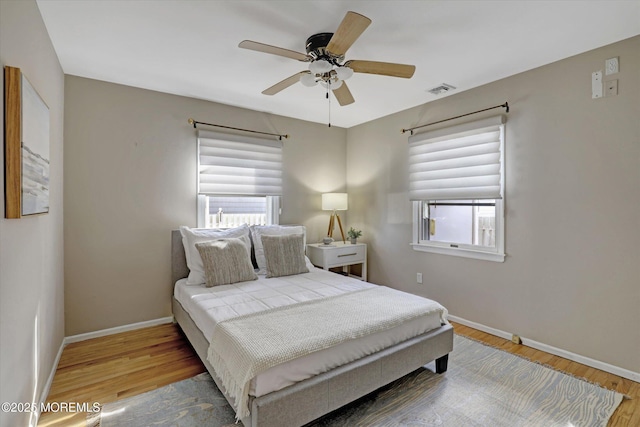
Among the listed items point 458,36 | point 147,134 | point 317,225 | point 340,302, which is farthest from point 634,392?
point 147,134

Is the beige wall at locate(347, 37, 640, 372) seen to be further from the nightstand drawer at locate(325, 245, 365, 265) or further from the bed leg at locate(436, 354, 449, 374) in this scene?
the nightstand drawer at locate(325, 245, 365, 265)

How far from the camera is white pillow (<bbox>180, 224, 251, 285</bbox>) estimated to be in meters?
2.97

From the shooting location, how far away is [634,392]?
216cm

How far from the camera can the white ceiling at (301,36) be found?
1940 millimetres

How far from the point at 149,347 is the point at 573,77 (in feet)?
14.3

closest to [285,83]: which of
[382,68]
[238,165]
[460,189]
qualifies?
[382,68]

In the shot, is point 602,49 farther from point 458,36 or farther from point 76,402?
point 76,402

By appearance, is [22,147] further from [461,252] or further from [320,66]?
[461,252]

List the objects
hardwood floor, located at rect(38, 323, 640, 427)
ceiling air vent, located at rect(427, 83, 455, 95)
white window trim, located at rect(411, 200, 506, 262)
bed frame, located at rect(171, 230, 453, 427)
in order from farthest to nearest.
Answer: ceiling air vent, located at rect(427, 83, 455, 95) → white window trim, located at rect(411, 200, 506, 262) → hardwood floor, located at rect(38, 323, 640, 427) → bed frame, located at rect(171, 230, 453, 427)

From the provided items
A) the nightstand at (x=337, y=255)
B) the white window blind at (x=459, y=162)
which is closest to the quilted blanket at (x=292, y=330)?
the white window blind at (x=459, y=162)

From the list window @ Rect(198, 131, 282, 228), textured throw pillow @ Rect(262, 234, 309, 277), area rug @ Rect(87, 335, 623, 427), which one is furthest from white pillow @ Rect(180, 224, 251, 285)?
area rug @ Rect(87, 335, 623, 427)

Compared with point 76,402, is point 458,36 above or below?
above

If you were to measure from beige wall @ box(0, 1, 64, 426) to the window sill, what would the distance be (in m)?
3.53

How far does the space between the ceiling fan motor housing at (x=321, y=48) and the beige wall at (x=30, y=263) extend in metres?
1.60
